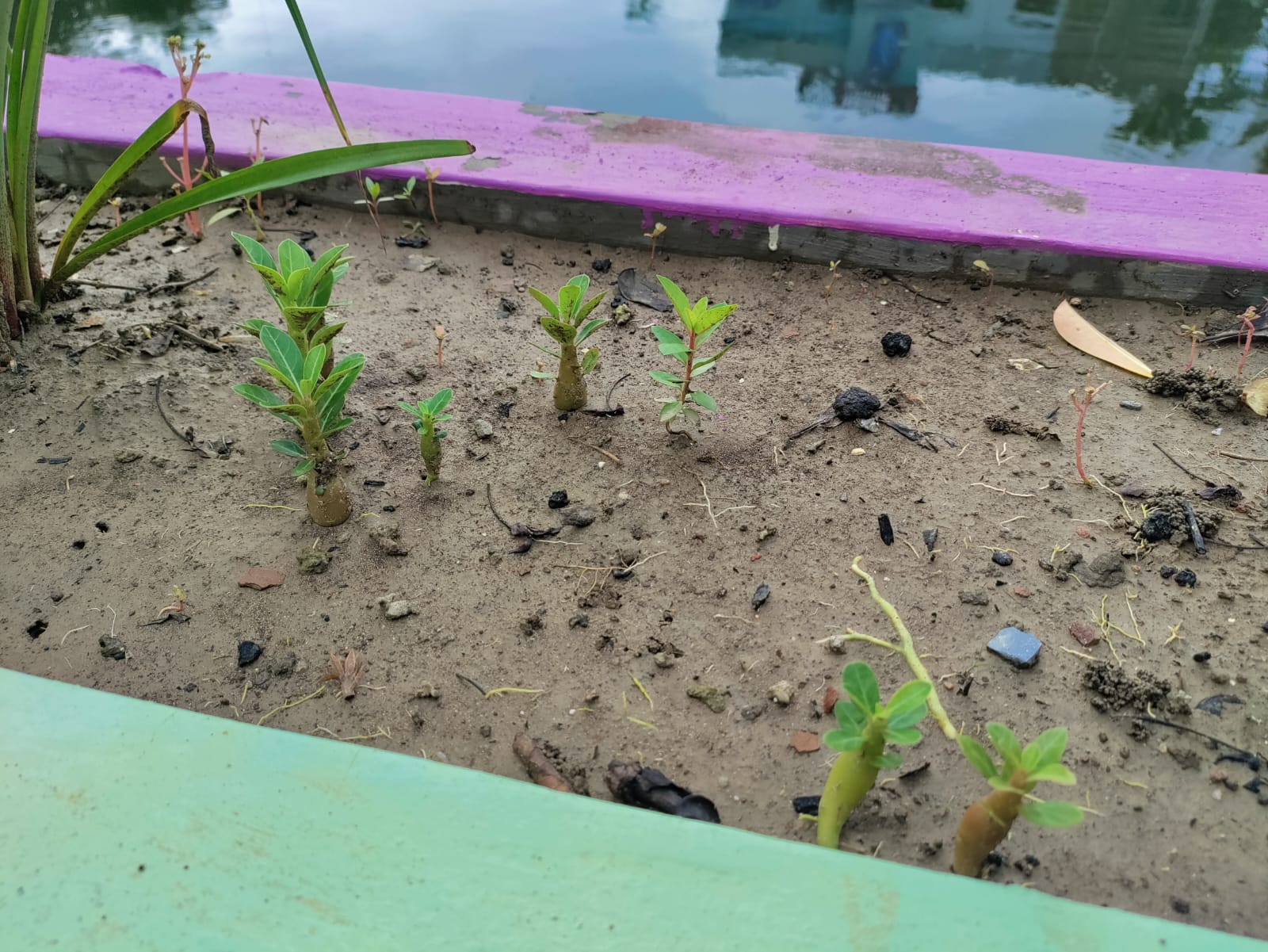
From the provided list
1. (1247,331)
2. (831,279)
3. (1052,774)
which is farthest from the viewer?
(831,279)

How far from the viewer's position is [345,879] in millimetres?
985

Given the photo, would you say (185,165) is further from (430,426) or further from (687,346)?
(687,346)

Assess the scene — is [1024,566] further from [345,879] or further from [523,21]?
[523,21]

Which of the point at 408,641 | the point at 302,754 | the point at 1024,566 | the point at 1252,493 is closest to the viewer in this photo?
the point at 302,754

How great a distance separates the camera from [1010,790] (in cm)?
96

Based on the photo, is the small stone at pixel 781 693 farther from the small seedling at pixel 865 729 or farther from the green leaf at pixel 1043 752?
the green leaf at pixel 1043 752

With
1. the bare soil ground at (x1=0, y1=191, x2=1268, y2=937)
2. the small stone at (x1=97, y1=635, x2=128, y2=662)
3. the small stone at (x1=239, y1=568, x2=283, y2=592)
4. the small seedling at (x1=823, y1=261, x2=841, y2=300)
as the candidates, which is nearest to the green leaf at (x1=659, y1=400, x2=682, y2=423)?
the bare soil ground at (x1=0, y1=191, x2=1268, y2=937)

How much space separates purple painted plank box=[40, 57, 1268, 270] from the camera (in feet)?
7.39

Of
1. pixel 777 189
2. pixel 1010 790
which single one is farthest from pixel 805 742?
pixel 777 189

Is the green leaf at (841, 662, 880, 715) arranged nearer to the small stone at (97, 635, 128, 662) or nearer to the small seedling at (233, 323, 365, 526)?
the small seedling at (233, 323, 365, 526)

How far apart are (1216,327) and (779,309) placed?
1086 mm

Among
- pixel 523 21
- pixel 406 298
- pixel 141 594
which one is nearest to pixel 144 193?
pixel 406 298

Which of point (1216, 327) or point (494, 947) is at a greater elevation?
point (1216, 327)

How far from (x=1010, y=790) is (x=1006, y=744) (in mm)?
59
